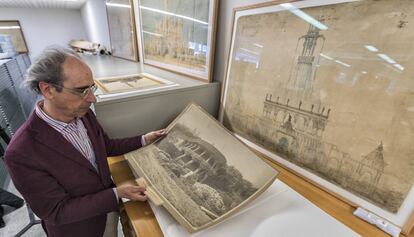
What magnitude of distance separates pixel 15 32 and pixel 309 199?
8652mm

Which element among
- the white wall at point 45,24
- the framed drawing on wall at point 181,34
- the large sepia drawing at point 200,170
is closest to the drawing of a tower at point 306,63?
the large sepia drawing at point 200,170

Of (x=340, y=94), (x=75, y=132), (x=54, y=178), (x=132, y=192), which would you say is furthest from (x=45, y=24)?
(x=340, y=94)

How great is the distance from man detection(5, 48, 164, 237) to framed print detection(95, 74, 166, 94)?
0.92 ft

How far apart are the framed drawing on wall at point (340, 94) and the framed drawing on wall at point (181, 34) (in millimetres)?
238

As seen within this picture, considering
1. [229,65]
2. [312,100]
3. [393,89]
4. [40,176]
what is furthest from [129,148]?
[393,89]

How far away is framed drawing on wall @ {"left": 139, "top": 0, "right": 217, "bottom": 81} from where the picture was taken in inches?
39.2

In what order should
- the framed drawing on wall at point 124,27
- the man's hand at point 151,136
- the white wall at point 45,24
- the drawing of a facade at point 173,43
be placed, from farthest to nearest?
the white wall at point 45,24 < the framed drawing on wall at point 124,27 < the drawing of a facade at point 173,43 < the man's hand at point 151,136

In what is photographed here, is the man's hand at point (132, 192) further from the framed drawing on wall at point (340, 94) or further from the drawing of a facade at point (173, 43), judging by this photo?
the drawing of a facade at point (173, 43)

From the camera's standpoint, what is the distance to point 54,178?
1.99 feet

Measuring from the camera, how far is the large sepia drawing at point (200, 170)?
20.8 inches

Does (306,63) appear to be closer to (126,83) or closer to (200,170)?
(200,170)

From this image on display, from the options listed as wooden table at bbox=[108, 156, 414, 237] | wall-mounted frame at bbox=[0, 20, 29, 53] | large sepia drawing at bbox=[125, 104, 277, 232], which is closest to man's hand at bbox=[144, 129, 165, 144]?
large sepia drawing at bbox=[125, 104, 277, 232]

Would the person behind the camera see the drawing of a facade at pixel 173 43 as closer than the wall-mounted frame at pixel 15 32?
Yes

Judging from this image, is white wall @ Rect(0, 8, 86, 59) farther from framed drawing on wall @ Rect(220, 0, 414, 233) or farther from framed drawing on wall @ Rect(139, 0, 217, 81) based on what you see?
framed drawing on wall @ Rect(220, 0, 414, 233)
